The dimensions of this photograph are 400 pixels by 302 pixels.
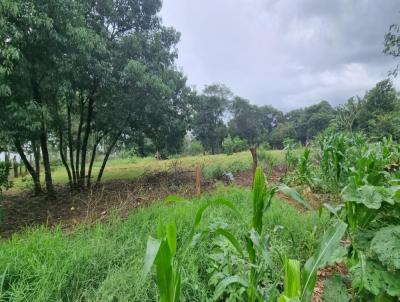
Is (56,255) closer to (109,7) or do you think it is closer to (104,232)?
(104,232)

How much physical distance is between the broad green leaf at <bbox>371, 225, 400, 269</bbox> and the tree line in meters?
5.98

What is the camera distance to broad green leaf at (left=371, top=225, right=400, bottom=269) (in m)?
1.44

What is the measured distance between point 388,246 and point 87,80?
8.43 m

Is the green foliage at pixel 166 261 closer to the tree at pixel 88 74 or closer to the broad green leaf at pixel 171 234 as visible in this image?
the broad green leaf at pixel 171 234

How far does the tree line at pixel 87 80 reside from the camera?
19.9ft

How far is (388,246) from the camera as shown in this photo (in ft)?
4.86

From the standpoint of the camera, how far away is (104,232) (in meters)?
3.25

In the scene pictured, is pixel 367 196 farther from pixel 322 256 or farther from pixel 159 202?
pixel 159 202

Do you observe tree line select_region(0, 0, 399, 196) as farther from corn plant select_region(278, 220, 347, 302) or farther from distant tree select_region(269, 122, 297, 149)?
distant tree select_region(269, 122, 297, 149)

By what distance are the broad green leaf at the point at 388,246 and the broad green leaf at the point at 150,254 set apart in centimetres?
106

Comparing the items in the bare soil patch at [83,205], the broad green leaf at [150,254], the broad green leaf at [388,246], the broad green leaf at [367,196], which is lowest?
the bare soil patch at [83,205]

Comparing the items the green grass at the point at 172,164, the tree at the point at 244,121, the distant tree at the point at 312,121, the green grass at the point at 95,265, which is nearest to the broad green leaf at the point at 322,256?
the green grass at the point at 95,265

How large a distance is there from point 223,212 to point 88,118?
7.81m

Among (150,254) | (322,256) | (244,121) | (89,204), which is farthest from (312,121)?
(150,254)
